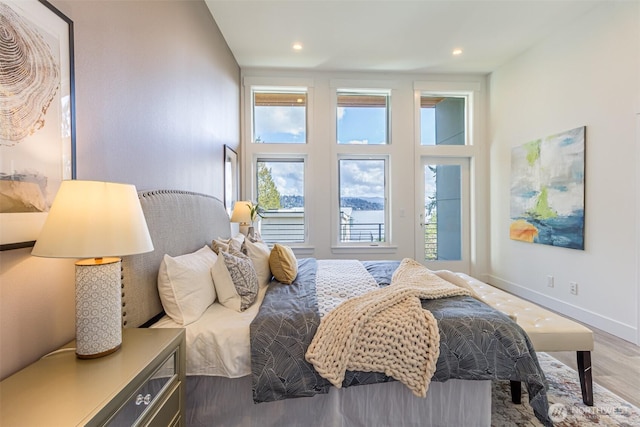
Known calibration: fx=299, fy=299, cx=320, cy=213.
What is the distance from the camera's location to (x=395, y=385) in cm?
152

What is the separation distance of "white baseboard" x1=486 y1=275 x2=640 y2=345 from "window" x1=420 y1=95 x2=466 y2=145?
7.33ft

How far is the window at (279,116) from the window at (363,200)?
2.78ft

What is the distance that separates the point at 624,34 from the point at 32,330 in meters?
4.47

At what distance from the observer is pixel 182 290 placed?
155cm

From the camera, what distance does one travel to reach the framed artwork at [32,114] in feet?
3.05

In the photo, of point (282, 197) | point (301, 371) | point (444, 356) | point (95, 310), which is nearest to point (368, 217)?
point (282, 197)

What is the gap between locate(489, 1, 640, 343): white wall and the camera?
8.54 ft

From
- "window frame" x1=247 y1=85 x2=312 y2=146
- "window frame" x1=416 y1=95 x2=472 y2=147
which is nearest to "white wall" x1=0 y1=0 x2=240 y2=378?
"window frame" x1=247 y1=85 x2=312 y2=146

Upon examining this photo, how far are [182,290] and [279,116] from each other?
3.42 meters

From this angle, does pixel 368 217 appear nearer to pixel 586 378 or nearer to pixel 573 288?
pixel 573 288

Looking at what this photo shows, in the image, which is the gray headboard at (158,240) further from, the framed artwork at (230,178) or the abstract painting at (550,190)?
the abstract painting at (550,190)

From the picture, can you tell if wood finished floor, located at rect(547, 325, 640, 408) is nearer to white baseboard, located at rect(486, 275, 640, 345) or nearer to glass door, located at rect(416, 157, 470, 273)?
white baseboard, located at rect(486, 275, 640, 345)

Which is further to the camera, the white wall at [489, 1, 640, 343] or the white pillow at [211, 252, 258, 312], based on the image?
the white wall at [489, 1, 640, 343]

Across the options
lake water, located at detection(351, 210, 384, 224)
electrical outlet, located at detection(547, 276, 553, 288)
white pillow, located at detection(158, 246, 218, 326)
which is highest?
lake water, located at detection(351, 210, 384, 224)
